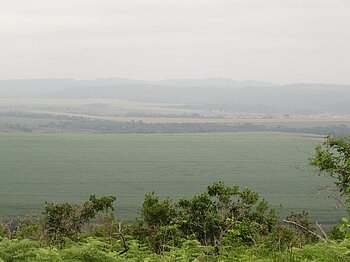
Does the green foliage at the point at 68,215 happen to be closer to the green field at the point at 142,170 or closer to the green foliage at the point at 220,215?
the green foliage at the point at 220,215

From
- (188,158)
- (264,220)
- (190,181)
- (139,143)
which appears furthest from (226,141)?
(264,220)

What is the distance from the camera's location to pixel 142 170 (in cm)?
12862

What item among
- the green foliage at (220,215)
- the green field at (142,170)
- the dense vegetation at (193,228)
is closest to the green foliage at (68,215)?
the dense vegetation at (193,228)

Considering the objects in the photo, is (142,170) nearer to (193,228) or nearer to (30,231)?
(193,228)

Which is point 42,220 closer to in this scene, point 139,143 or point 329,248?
point 329,248

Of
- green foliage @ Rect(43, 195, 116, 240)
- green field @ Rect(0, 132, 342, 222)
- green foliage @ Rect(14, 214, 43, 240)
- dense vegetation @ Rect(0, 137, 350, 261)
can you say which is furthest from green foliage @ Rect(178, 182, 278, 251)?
green field @ Rect(0, 132, 342, 222)

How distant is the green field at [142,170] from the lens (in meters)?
90.3

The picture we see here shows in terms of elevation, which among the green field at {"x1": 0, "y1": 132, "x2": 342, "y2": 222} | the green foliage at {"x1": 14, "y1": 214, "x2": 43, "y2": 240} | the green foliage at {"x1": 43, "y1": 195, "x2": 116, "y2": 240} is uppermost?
the green foliage at {"x1": 14, "y1": 214, "x2": 43, "y2": 240}

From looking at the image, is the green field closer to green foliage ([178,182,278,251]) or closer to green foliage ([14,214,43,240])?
green foliage ([178,182,278,251])

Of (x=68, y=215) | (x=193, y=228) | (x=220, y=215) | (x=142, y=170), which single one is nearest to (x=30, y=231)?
(x=68, y=215)

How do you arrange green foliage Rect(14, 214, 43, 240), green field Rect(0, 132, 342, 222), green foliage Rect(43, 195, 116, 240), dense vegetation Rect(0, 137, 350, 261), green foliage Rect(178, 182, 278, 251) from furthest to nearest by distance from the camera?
green field Rect(0, 132, 342, 222), green foliage Rect(43, 195, 116, 240), green foliage Rect(178, 182, 278, 251), green foliage Rect(14, 214, 43, 240), dense vegetation Rect(0, 137, 350, 261)

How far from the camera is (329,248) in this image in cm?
724

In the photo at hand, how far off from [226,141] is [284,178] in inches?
3074

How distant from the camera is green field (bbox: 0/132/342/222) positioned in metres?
90.3
